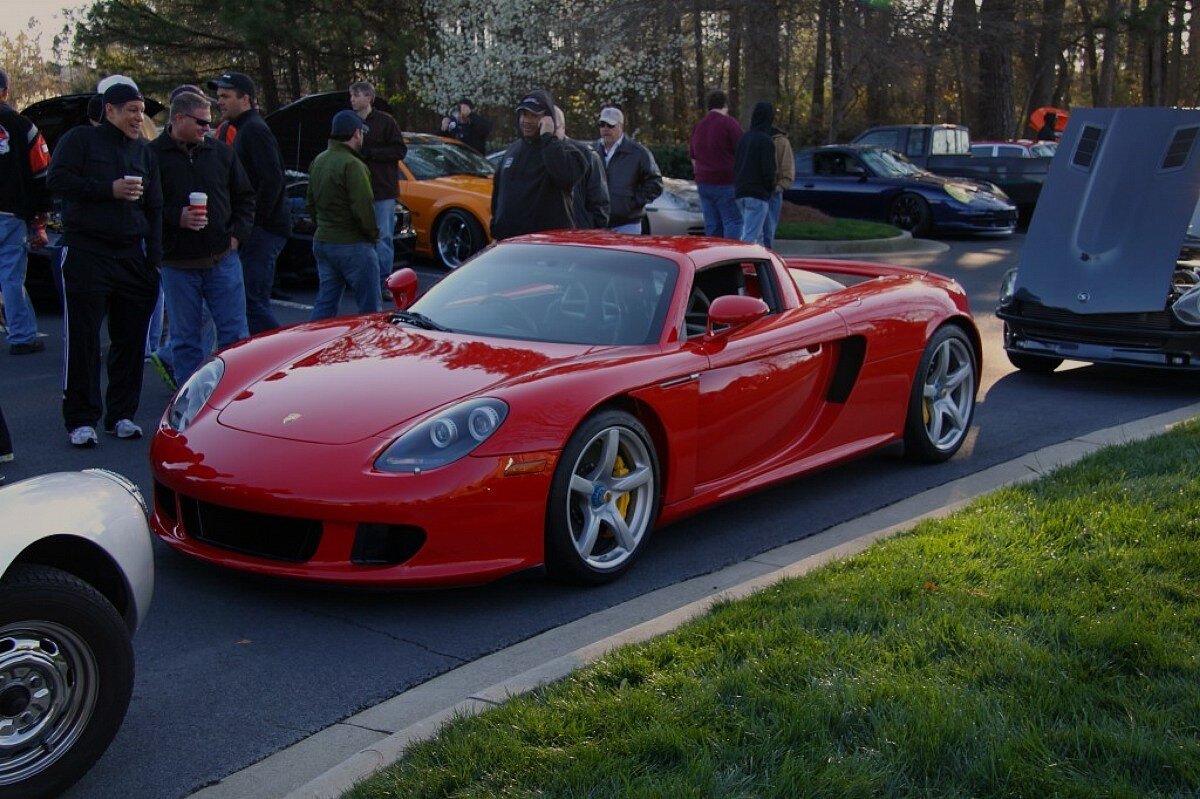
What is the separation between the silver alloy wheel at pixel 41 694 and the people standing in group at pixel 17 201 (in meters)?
6.88

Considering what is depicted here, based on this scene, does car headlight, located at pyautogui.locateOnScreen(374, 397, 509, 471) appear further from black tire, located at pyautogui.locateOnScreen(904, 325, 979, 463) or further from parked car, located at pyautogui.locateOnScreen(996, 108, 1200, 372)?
parked car, located at pyautogui.locateOnScreen(996, 108, 1200, 372)

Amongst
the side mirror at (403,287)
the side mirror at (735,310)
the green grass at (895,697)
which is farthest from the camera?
the side mirror at (403,287)

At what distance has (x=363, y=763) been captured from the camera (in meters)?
3.37

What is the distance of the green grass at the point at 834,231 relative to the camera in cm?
1738

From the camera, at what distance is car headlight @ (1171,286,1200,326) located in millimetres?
8609

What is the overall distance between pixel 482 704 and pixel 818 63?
30.3 meters

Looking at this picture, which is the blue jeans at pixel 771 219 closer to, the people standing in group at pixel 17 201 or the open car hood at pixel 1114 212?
the open car hood at pixel 1114 212

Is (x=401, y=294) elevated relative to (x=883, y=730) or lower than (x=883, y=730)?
elevated

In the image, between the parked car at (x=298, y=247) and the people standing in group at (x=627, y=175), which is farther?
the parked car at (x=298, y=247)

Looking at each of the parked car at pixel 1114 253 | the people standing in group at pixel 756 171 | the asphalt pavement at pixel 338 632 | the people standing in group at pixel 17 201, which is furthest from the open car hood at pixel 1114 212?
the people standing in group at pixel 17 201

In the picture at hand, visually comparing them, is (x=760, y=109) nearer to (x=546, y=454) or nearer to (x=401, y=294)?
(x=401, y=294)

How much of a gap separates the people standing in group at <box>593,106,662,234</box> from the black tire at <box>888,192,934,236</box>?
901 centimetres

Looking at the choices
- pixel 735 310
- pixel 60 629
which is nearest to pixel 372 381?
pixel 735 310

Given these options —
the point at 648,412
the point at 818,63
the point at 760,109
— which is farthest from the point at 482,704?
the point at 818,63
